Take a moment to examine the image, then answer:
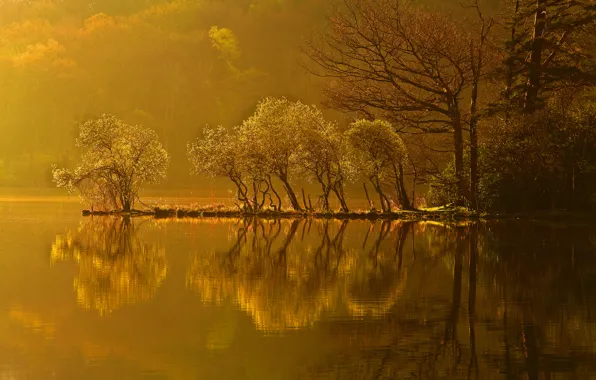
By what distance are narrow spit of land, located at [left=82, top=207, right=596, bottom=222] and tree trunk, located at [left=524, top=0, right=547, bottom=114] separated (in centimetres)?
626

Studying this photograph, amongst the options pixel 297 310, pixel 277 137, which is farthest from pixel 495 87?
pixel 297 310

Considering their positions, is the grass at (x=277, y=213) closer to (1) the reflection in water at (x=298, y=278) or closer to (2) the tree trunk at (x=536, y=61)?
(2) the tree trunk at (x=536, y=61)

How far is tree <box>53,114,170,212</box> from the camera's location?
57.8m

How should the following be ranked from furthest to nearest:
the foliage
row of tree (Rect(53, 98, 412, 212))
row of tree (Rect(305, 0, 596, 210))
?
row of tree (Rect(53, 98, 412, 212)) < row of tree (Rect(305, 0, 596, 210)) < the foliage

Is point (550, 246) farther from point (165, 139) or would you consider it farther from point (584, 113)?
point (165, 139)

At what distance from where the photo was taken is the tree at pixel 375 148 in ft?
181

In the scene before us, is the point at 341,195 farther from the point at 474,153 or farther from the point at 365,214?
the point at 474,153

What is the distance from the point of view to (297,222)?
53.0 meters

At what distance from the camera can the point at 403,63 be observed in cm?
5594

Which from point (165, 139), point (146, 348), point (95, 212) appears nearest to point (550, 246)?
point (146, 348)

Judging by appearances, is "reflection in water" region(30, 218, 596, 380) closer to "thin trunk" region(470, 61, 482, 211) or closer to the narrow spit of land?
the narrow spit of land

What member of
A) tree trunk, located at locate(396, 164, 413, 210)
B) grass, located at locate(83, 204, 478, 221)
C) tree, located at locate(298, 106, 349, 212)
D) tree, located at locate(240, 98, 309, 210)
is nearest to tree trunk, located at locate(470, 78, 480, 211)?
grass, located at locate(83, 204, 478, 221)

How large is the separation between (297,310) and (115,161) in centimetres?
4278

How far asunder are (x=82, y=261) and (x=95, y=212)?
34.4 meters
